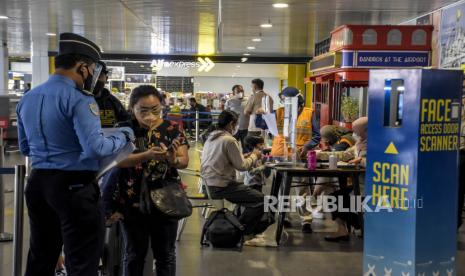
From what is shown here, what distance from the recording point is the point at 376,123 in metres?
4.19

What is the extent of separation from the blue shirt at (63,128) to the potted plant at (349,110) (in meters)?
7.02

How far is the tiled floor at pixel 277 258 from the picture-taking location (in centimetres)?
498

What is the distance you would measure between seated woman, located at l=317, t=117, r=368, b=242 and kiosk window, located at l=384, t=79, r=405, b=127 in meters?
1.75

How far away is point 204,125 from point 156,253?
54.4ft

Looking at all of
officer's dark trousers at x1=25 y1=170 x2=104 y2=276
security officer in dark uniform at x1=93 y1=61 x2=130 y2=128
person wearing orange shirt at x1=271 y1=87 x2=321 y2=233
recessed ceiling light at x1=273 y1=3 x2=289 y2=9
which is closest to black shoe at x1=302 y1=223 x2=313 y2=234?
person wearing orange shirt at x1=271 y1=87 x2=321 y2=233

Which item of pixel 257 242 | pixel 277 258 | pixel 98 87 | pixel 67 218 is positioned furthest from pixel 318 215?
pixel 67 218

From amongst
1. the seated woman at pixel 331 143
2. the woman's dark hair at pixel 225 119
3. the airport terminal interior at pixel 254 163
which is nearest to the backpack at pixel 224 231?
the airport terminal interior at pixel 254 163

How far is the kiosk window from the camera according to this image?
4055mm

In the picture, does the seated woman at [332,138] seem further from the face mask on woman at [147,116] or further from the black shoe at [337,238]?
the face mask on woman at [147,116]

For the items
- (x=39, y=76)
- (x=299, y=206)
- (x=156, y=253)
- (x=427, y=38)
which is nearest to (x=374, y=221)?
(x=156, y=253)

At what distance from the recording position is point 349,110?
31.3 feet

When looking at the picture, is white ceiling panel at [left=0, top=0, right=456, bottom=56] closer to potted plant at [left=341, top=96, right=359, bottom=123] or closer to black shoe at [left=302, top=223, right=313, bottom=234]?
potted plant at [left=341, top=96, right=359, bottom=123]

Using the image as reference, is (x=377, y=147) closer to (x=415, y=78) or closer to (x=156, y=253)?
(x=415, y=78)

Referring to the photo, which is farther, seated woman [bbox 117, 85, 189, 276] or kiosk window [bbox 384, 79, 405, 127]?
kiosk window [bbox 384, 79, 405, 127]
